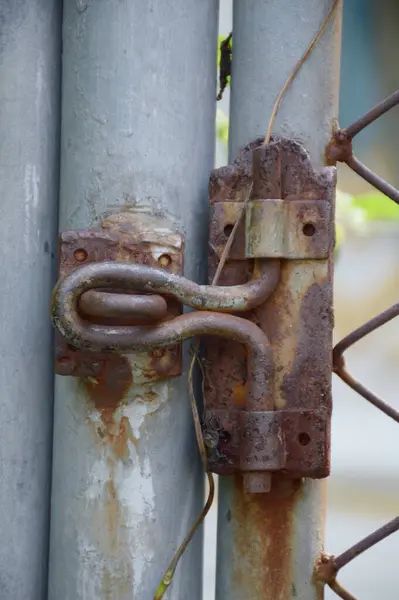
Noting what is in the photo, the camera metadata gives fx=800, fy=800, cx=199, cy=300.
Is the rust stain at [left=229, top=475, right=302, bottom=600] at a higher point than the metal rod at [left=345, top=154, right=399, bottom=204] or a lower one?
lower

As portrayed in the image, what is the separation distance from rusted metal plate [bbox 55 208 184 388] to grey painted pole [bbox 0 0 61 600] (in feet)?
0.15

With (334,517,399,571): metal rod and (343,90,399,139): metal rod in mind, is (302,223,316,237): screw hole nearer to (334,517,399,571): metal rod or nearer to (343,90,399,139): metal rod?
(343,90,399,139): metal rod

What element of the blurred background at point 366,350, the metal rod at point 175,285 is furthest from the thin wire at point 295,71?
the blurred background at point 366,350

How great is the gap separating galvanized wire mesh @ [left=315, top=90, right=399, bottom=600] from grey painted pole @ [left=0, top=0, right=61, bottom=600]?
22cm

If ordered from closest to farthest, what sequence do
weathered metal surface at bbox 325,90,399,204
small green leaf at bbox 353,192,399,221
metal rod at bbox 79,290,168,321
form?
metal rod at bbox 79,290,168,321 < weathered metal surface at bbox 325,90,399,204 < small green leaf at bbox 353,192,399,221

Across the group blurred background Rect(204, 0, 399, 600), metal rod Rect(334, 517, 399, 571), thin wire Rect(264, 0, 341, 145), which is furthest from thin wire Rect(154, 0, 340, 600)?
blurred background Rect(204, 0, 399, 600)

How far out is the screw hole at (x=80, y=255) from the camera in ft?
1.87

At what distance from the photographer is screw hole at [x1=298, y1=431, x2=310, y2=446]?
0.59 m

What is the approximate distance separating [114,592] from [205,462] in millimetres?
113

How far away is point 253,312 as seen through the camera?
0.59 metres

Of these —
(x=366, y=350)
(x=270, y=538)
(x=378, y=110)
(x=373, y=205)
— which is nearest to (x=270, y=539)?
(x=270, y=538)

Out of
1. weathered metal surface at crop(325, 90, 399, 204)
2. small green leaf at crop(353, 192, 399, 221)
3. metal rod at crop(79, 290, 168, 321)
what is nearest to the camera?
metal rod at crop(79, 290, 168, 321)

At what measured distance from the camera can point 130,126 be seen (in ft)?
1.89

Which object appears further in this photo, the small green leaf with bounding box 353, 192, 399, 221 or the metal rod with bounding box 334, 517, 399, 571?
→ the small green leaf with bounding box 353, 192, 399, 221
